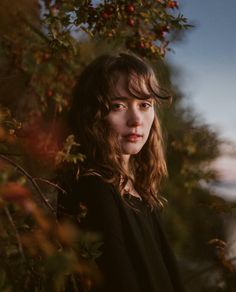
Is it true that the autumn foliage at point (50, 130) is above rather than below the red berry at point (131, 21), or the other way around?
Result: below

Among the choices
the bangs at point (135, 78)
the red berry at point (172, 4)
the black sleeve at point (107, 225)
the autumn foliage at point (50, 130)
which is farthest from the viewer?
the red berry at point (172, 4)

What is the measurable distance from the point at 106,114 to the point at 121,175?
0.34m

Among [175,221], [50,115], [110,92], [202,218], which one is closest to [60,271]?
[110,92]

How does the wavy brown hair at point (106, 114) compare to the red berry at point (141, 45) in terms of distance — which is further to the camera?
the red berry at point (141, 45)

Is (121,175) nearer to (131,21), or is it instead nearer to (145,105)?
(145,105)

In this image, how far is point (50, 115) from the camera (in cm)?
461

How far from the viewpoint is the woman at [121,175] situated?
214 cm

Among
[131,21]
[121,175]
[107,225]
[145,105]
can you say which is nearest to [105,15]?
[131,21]

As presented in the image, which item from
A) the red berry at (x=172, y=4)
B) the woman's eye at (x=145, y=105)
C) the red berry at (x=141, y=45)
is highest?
the red berry at (x=172, y=4)

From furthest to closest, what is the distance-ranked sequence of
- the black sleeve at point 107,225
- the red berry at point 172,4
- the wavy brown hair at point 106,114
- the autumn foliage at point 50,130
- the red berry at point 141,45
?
the red berry at point 141,45 < the red berry at point 172,4 < the wavy brown hair at point 106,114 < the black sleeve at point 107,225 < the autumn foliage at point 50,130

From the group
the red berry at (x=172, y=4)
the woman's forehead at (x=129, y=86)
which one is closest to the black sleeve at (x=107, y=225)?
the woman's forehead at (x=129, y=86)

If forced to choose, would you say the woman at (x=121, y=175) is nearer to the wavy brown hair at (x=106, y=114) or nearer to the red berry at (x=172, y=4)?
the wavy brown hair at (x=106, y=114)

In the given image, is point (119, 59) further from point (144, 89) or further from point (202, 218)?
point (202, 218)

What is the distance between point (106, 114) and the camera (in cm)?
255
